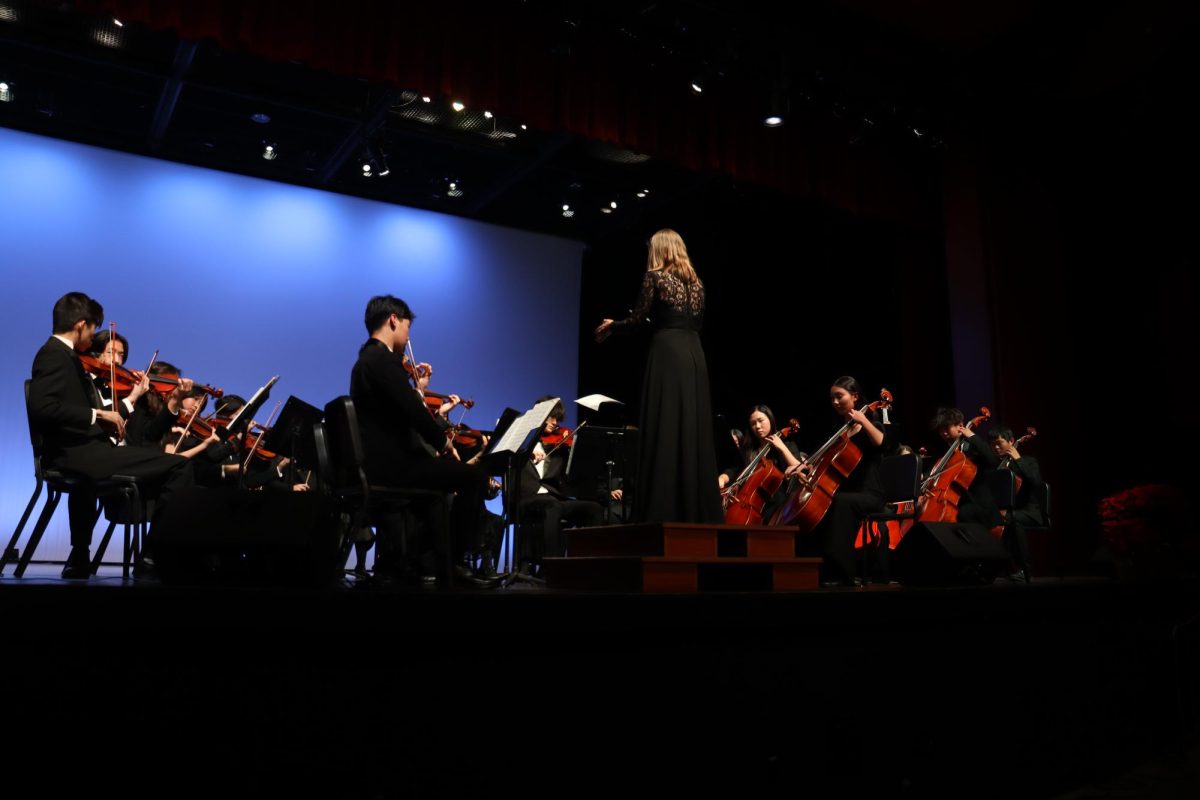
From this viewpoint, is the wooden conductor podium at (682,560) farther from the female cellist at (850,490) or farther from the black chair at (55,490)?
the black chair at (55,490)

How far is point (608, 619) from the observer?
7.47 feet

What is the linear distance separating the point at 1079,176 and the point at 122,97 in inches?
338

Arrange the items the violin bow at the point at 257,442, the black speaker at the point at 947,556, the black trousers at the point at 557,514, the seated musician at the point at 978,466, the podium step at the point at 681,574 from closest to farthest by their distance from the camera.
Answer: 1. the podium step at the point at 681,574
2. the black speaker at the point at 947,556
3. the violin bow at the point at 257,442
4. the seated musician at the point at 978,466
5. the black trousers at the point at 557,514

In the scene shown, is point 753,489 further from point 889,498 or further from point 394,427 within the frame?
point 394,427

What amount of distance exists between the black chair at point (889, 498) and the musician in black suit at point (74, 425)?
3.67m

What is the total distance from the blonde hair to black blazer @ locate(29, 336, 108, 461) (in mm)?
2591

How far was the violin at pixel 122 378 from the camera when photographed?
15.6 ft

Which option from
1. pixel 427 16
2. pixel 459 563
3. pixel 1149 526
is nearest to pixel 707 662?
pixel 459 563

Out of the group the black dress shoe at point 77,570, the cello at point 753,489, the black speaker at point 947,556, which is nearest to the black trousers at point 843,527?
the black speaker at point 947,556

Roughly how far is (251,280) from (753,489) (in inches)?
205

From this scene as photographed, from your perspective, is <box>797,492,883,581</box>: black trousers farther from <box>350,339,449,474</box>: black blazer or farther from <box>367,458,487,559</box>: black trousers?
<box>350,339,449,474</box>: black blazer

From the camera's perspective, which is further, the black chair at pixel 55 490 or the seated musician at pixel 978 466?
the seated musician at pixel 978 466

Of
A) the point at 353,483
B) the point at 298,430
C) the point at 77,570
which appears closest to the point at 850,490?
the point at 353,483

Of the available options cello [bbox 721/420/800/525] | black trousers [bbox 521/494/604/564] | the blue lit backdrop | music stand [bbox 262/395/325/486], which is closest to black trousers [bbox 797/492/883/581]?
cello [bbox 721/420/800/525]
